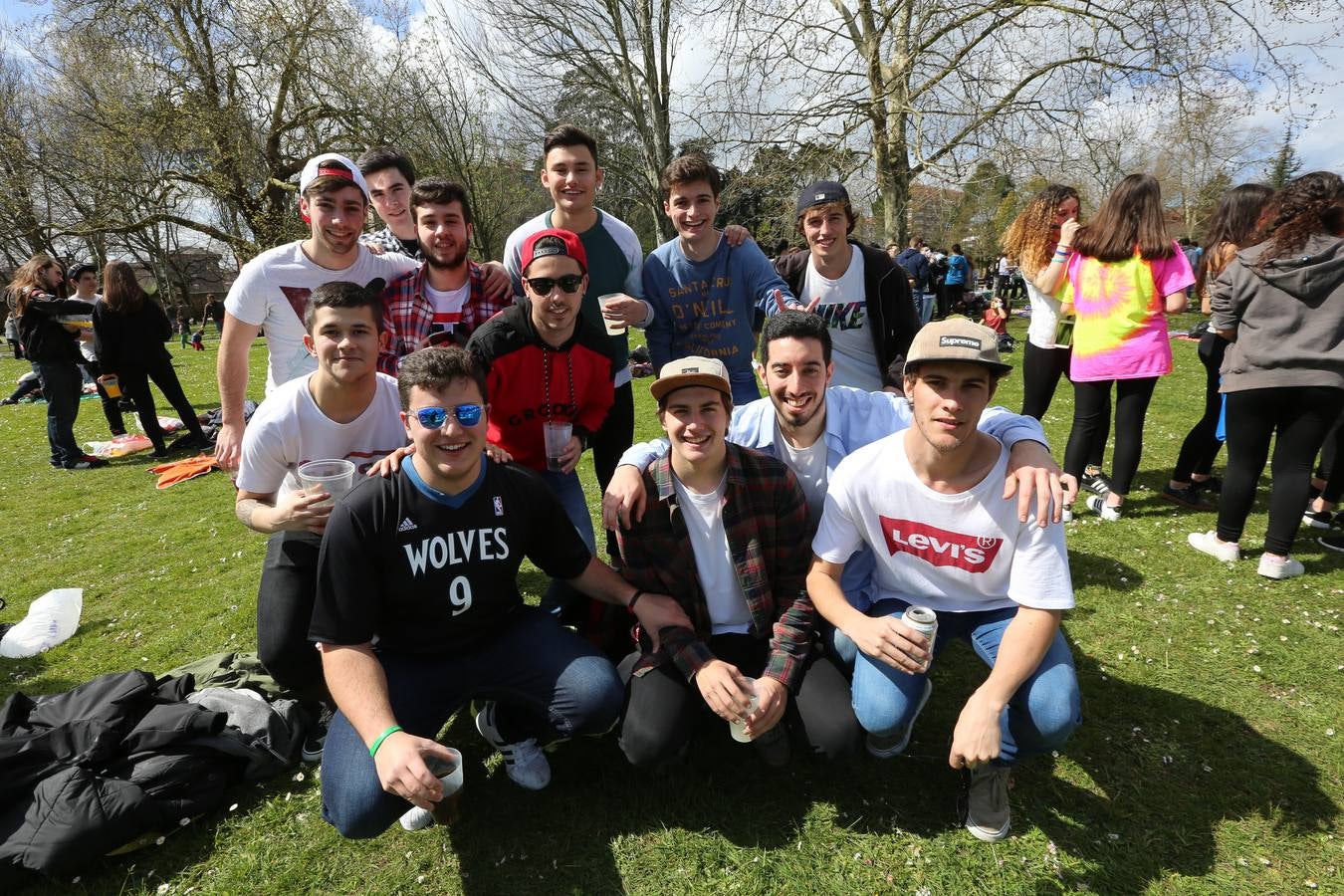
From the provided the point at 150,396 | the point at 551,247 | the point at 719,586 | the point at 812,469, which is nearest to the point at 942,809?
the point at 719,586

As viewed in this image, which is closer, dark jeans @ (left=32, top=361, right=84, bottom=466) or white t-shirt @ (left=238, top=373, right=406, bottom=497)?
white t-shirt @ (left=238, top=373, right=406, bottom=497)

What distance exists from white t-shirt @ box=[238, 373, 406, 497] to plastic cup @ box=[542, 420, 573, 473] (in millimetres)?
706

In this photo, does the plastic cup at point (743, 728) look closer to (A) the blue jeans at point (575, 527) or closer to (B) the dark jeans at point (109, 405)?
(A) the blue jeans at point (575, 527)

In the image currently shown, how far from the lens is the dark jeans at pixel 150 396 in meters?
9.02

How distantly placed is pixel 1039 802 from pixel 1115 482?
3416 millimetres

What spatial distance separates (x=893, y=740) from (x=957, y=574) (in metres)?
0.67

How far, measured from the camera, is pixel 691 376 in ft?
8.27

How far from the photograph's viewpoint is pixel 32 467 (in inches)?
360

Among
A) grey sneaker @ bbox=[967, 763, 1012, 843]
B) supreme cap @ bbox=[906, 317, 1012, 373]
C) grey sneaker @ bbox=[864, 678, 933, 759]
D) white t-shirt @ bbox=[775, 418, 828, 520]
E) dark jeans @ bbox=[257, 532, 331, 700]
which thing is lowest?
grey sneaker @ bbox=[967, 763, 1012, 843]

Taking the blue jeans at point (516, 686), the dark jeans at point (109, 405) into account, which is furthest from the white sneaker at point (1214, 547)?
the dark jeans at point (109, 405)

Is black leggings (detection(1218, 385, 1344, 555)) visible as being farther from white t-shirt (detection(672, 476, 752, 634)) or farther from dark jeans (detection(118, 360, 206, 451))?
dark jeans (detection(118, 360, 206, 451))

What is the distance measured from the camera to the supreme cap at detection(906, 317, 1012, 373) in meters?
2.21

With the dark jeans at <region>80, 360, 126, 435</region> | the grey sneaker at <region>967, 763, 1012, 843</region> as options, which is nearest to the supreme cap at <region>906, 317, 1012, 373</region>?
the grey sneaker at <region>967, 763, 1012, 843</region>

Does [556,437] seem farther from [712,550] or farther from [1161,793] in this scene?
[1161,793]
